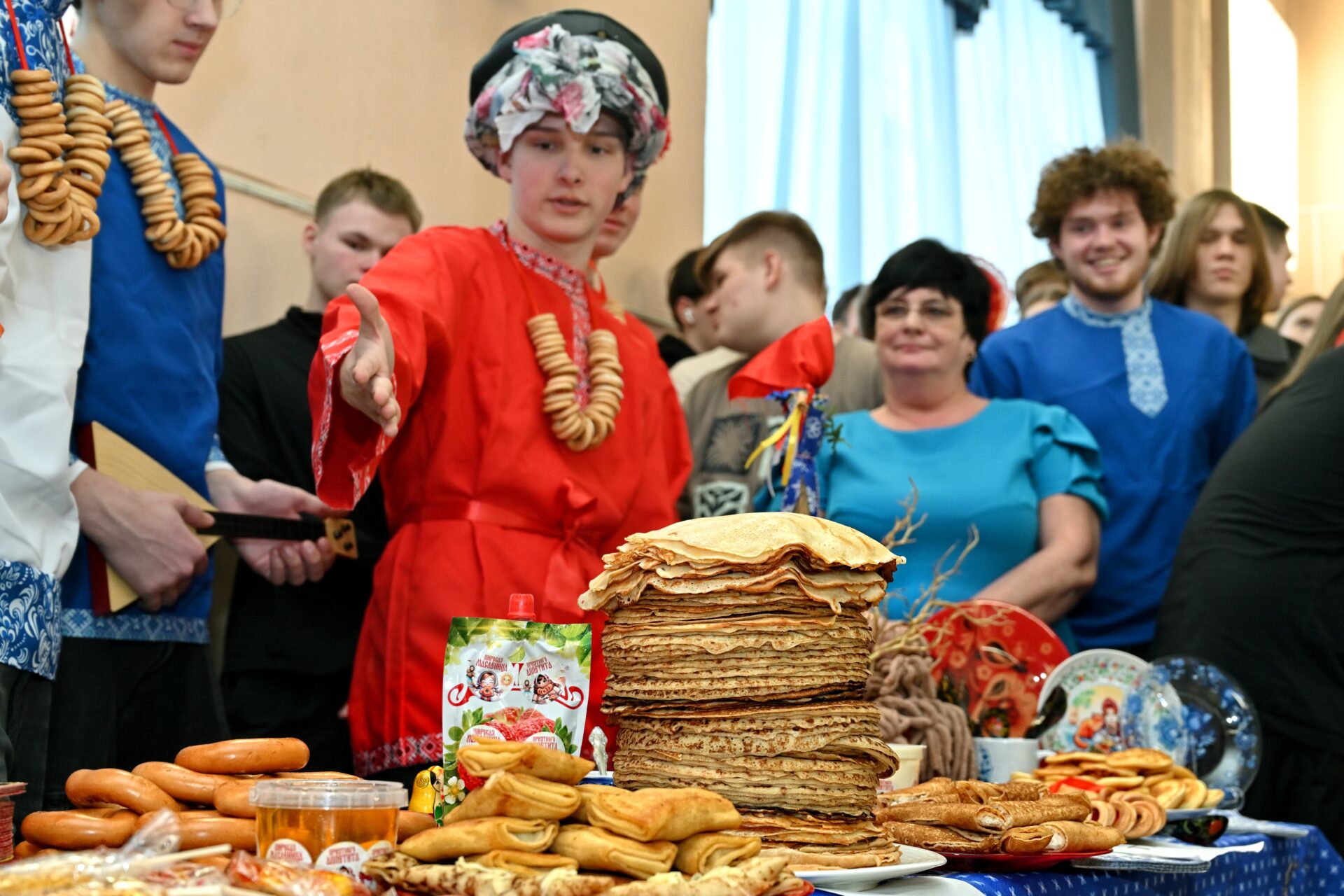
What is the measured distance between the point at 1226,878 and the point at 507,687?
936 mm

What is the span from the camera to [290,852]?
0.92 m

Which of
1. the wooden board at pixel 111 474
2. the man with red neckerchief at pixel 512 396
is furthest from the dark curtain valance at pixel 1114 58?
the wooden board at pixel 111 474

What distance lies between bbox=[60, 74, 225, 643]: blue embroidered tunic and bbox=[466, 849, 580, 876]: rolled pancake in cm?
114

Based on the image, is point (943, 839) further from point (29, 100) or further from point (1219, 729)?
point (29, 100)

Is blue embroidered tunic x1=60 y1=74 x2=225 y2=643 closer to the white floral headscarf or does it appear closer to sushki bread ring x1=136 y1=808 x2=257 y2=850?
the white floral headscarf

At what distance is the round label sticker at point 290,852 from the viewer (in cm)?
92

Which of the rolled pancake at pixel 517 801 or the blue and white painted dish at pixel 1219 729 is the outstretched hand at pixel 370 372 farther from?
the blue and white painted dish at pixel 1219 729

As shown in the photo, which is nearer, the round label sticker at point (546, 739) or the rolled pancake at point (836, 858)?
the rolled pancake at point (836, 858)

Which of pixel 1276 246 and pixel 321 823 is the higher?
pixel 1276 246

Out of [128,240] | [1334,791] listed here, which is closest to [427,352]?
[128,240]

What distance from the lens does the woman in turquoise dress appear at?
9.09ft

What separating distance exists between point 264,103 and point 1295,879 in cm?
254

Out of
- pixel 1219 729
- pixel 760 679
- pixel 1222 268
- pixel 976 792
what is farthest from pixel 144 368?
pixel 1222 268

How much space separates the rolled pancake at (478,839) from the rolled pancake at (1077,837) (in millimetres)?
587
